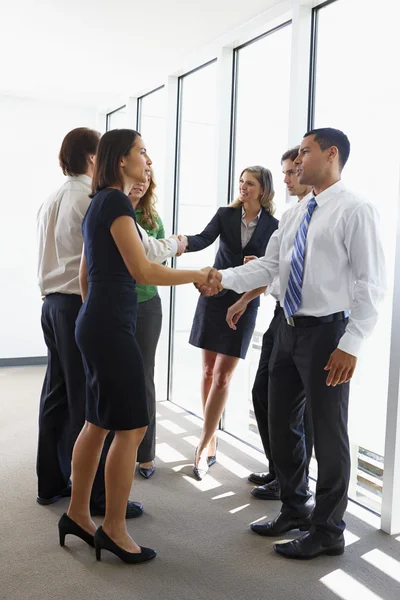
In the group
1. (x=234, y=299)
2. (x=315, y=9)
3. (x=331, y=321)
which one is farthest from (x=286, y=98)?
(x=331, y=321)

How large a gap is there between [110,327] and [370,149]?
1767mm

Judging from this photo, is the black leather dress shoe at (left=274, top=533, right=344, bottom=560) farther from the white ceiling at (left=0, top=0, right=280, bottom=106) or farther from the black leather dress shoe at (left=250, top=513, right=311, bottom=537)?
the white ceiling at (left=0, top=0, right=280, bottom=106)

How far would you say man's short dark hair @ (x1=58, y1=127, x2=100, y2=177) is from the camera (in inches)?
112

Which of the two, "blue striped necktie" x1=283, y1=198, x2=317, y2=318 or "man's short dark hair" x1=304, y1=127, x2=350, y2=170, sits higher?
"man's short dark hair" x1=304, y1=127, x2=350, y2=170

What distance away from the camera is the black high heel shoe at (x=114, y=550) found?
2334 millimetres

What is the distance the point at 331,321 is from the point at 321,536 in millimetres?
889

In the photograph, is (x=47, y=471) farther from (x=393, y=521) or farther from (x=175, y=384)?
(x=175, y=384)

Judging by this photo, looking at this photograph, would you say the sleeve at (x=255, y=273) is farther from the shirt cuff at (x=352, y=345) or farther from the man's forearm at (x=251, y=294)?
the shirt cuff at (x=352, y=345)

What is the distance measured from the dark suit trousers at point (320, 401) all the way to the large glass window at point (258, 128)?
1.37 meters

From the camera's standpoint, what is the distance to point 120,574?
233 cm

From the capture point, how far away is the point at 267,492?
124 inches

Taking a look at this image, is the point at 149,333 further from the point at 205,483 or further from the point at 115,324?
the point at 115,324

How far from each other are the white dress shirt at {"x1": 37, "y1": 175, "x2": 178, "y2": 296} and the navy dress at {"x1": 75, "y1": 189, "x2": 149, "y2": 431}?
1.73 feet

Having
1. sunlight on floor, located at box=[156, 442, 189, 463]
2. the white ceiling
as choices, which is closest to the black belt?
sunlight on floor, located at box=[156, 442, 189, 463]
